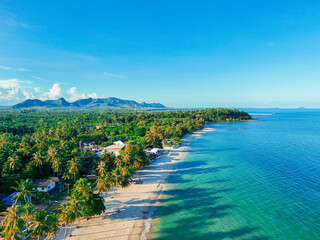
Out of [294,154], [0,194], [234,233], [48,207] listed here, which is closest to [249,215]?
[234,233]

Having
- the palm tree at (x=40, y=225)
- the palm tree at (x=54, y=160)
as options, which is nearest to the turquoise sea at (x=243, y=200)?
the palm tree at (x=40, y=225)

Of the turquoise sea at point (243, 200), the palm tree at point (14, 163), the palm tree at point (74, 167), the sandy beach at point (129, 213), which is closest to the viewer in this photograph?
the sandy beach at point (129, 213)

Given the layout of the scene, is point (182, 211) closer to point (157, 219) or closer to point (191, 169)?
point (157, 219)

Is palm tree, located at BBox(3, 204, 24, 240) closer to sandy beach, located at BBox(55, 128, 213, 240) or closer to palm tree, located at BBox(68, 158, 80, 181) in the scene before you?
sandy beach, located at BBox(55, 128, 213, 240)

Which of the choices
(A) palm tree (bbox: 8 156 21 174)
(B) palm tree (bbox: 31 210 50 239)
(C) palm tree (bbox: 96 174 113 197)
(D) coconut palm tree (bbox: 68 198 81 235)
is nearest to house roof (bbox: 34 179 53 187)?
(A) palm tree (bbox: 8 156 21 174)

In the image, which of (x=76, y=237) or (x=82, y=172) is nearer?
(x=76, y=237)

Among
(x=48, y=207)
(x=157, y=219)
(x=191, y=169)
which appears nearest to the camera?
(x=157, y=219)

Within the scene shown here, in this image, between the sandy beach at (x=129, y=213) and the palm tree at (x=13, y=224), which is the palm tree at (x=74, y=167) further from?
the palm tree at (x=13, y=224)
